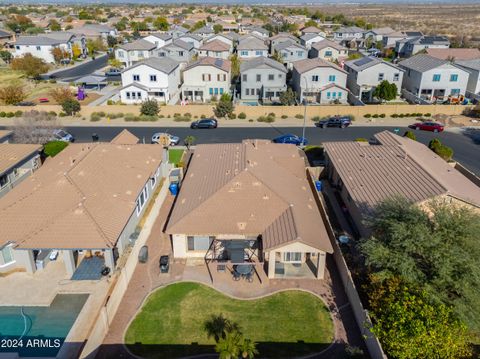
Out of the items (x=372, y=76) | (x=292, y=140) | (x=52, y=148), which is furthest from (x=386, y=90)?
(x=52, y=148)

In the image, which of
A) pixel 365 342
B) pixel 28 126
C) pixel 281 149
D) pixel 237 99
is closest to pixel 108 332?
pixel 365 342

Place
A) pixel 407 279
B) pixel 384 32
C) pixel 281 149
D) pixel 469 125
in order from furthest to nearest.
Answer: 1. pixel 384 32
2. pixel 469 125
3. pixel 281 149
4. pixel 407 279

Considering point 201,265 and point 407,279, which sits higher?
point 407,279

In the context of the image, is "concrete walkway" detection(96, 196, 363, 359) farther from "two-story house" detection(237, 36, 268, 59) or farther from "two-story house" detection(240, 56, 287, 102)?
"two-story house" detection(237, 36, 268, 59)

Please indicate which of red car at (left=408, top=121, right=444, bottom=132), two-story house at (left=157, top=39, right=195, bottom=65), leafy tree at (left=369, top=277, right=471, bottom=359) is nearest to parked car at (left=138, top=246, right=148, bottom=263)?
leafy tree at (left=369, top=277, right=471, bottom=359)

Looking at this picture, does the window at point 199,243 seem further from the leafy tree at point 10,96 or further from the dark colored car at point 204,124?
the leafy tree at point 10,96

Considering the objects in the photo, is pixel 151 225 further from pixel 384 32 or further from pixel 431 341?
Result: pixel 384 32
